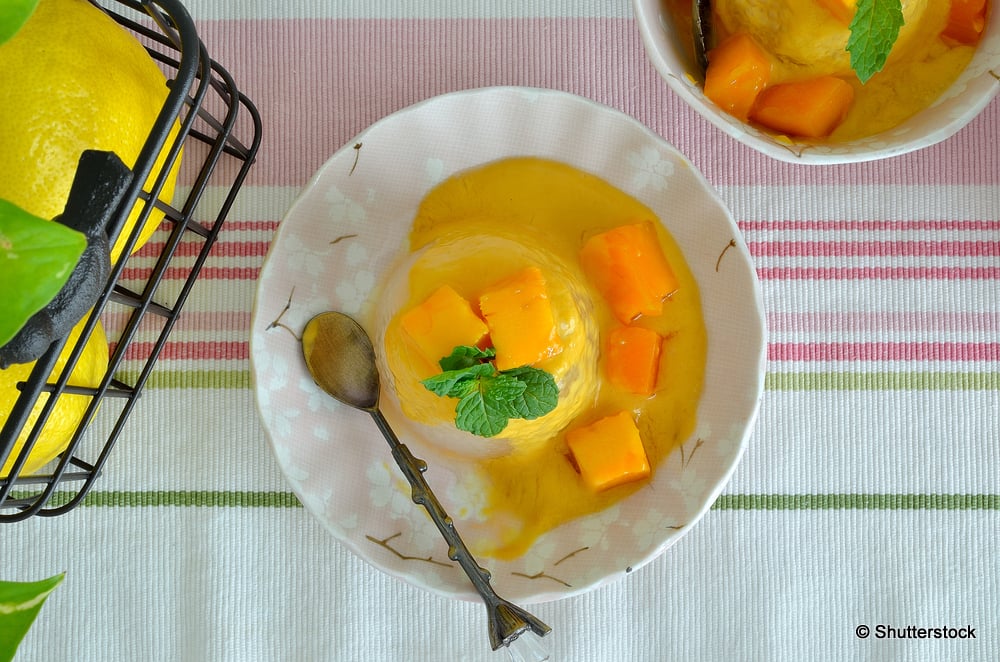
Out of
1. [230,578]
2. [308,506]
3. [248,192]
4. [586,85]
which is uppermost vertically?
[586,85]

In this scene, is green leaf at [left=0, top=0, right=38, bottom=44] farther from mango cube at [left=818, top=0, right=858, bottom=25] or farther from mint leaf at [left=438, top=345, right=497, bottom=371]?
mango cube at [left=818, top=0, right=858, bottom=25]

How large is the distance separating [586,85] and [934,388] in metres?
0.54

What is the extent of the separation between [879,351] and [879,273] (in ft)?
0.30

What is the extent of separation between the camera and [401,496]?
924 mm

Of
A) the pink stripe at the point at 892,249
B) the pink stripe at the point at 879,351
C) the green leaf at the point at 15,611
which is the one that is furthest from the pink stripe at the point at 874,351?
the green leaf at the point at 15,611

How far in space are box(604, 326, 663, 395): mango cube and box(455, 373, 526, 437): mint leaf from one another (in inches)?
6.0

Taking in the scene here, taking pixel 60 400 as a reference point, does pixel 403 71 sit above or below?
above

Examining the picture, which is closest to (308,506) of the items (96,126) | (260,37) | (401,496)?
(401,496)

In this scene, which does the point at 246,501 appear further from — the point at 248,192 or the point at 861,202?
the point at 861,202

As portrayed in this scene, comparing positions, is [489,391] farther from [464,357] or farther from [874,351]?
[874,351]

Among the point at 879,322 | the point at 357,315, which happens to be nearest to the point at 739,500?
the point at 879,322

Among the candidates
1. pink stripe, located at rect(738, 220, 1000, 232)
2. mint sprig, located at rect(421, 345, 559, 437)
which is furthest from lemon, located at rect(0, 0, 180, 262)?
pink stripe, located at rect(738, 220, 1000, 232)

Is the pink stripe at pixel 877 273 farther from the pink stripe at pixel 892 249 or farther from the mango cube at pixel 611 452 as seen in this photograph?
the mango cube at pixel 611 452

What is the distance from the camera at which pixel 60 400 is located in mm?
792
